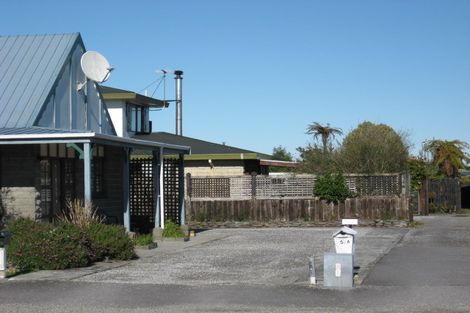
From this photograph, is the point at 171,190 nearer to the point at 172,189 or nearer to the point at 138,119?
the point at 172,189

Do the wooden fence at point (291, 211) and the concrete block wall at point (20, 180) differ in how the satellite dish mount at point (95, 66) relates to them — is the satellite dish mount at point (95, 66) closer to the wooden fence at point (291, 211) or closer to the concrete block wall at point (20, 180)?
the concrete block wall at point (20, 180)

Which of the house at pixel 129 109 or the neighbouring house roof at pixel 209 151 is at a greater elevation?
the house at pixel 129 109

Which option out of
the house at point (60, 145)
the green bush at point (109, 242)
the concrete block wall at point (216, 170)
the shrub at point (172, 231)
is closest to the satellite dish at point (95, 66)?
the house at point (60, 145)

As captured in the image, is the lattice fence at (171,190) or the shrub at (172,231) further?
the lattice fence at (171,190)

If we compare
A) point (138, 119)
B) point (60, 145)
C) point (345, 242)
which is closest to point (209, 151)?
point (138, 119)

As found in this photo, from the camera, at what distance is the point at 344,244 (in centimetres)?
1253

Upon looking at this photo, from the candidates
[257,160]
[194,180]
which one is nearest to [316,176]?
[194,180]

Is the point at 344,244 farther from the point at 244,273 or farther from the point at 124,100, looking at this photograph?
the point at 124,100

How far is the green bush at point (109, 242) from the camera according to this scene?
49.5ft

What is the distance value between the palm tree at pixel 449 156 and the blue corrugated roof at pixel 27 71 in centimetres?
2715

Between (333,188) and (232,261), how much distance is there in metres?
10.8

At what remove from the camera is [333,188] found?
25891 mm

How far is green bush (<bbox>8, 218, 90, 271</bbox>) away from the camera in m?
14.1

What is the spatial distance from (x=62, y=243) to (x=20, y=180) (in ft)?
14.0
